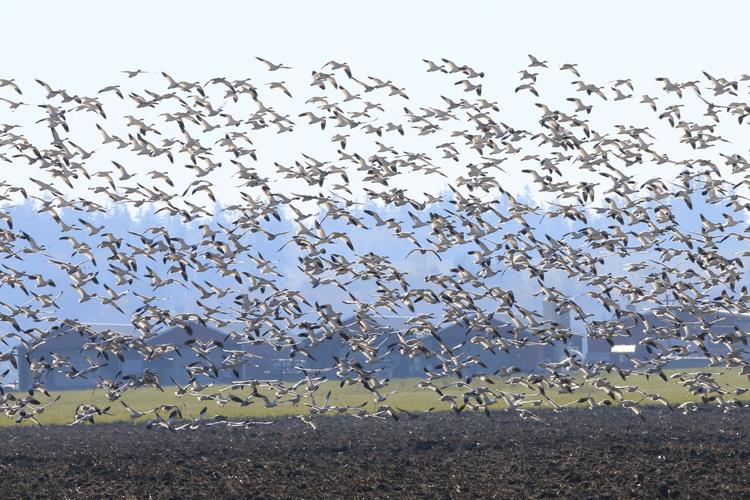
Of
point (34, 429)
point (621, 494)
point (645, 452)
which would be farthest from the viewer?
point (34, 429)

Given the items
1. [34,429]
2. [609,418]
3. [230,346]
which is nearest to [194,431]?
[34,429]

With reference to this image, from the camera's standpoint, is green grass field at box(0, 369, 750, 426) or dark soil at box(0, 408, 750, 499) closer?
dark soil at box(0, 408, 750, 499)

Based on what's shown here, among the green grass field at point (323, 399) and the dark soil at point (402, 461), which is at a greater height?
the green grass field at point (323, 399)

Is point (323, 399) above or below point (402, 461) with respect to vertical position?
above

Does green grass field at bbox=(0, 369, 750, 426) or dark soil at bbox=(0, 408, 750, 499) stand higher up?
green grass field at bbox=(0, 369, 750, 426)

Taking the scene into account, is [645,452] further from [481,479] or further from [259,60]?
[259,60]

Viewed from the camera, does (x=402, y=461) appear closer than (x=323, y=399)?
Yes

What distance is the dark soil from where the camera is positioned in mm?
25875

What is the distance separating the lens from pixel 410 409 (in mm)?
52562

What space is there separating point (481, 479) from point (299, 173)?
17141 mm

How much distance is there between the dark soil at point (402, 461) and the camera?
84.9 ft

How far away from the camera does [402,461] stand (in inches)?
1204

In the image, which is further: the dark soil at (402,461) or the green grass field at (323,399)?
the green grass field at (323,399)

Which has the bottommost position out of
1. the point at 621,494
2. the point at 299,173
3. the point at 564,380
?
the point at 621,494
